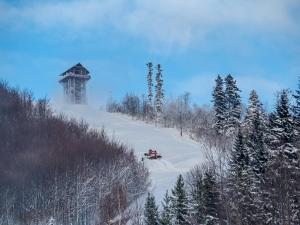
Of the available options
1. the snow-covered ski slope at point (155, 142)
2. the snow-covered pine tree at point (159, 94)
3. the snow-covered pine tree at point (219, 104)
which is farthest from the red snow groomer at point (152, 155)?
the snow-covered pine tree at point (159, 94)

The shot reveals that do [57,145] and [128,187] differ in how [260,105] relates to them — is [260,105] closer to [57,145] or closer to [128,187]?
[128,187]

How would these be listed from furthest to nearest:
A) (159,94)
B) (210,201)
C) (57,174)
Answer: (159,94) < (57,174) < (210,201)

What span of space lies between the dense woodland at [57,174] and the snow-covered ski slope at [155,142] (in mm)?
4075

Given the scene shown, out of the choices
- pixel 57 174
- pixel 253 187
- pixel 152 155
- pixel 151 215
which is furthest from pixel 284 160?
pixel 152 155

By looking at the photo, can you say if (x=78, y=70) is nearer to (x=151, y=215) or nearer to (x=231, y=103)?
(x=231, y=103)

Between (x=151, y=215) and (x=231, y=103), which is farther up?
(x=231, y=103)

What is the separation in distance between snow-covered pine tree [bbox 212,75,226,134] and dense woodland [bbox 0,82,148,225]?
69.8ft

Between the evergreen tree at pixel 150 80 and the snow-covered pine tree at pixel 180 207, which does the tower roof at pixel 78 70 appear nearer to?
the evergreen tree at pixel 150 80

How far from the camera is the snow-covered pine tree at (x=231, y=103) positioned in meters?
75.6

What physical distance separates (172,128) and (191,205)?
59.3 m

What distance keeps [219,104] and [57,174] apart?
39.5 m

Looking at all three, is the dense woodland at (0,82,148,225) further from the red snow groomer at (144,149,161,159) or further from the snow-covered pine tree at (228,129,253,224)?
the red snow groomer at (144,149,161,159)

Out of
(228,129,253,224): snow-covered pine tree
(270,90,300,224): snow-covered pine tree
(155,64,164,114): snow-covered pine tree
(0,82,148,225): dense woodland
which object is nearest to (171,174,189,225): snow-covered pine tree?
(228,129,253,224): snow-covered pine tree

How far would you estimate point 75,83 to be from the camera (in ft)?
329
